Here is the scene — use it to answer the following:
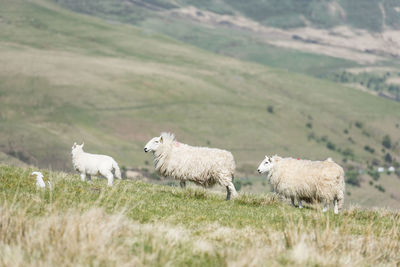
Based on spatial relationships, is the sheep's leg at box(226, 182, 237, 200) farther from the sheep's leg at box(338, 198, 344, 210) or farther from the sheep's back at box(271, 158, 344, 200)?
the sheep's leg at box(338, 198, 344, 210)

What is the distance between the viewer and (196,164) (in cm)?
2044

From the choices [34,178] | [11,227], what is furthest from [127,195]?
[11,227]

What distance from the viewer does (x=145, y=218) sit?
13164mm

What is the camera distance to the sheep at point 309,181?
19078mm

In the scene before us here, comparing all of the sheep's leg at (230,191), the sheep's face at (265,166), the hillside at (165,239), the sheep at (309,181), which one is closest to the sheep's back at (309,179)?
the sheep at (309,181)

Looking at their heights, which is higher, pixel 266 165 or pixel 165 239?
pixel 165 239

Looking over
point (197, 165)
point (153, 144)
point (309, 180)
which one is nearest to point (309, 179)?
point (309, 180)

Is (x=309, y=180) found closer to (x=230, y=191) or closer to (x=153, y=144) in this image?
(x=230, y=191)

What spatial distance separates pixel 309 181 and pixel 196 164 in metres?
3.84

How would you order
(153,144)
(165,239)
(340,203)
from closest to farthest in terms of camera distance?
(165,239) < (340,203) < (153,144)

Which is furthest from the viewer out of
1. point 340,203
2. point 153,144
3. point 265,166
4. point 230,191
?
point 153,144

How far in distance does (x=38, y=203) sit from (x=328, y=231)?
6.35 m

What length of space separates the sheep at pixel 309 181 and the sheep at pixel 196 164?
60.6 inches

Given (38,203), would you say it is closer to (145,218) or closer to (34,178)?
(145,218)
